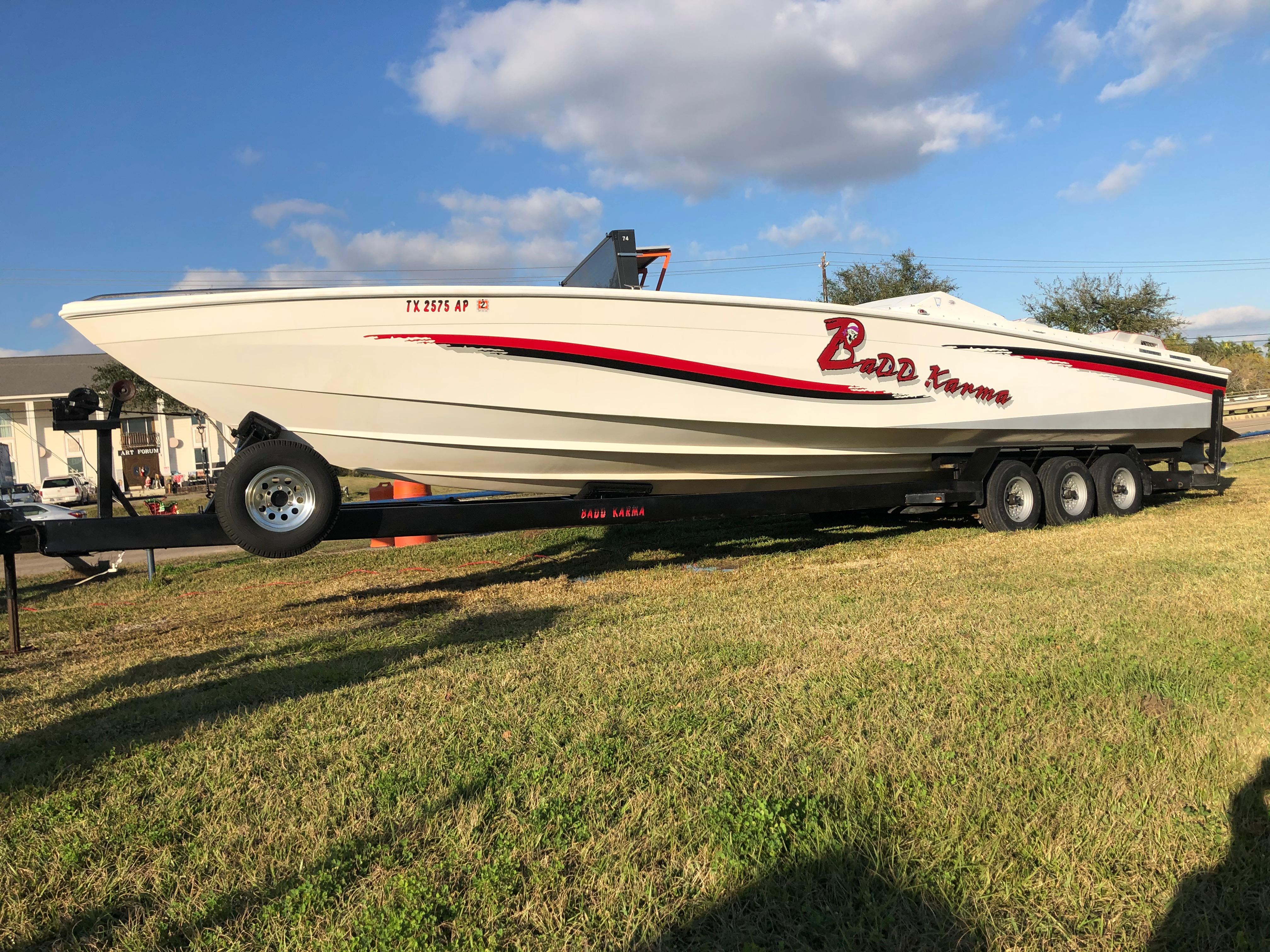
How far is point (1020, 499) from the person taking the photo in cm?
874

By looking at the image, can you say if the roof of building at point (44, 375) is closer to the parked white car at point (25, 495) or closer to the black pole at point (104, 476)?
the parked white car at point (25, 495)

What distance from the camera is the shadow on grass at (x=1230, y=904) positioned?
182cm

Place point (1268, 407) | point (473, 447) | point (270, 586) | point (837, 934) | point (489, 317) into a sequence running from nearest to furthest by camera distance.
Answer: point (837, 934), point (489, 317), point (473, 447), point (270, 586), point (1268, 407)

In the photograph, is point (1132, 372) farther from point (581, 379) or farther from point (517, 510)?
point (517, 510)

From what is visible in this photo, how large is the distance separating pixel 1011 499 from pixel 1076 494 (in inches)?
42.5

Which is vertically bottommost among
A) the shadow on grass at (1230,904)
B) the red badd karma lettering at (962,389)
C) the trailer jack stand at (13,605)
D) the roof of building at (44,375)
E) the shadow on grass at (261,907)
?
the shadow on grass at (1230,904)

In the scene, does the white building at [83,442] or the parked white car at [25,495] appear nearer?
the parked white car at [25,495]

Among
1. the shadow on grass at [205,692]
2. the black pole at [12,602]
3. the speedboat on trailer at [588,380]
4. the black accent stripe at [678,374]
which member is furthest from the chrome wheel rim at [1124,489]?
the black pole at [12,602]

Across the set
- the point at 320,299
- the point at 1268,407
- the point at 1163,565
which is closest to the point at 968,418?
the point at 1163,565

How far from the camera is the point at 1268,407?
3406 centimetres

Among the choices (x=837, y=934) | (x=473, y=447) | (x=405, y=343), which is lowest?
(x=837, y=934)

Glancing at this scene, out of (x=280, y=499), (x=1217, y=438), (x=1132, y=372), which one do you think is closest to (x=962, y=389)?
(x=1132, y=372)

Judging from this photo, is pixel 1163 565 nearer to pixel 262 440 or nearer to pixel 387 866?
pixel 387 866

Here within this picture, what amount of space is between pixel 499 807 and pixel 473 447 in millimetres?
3823
